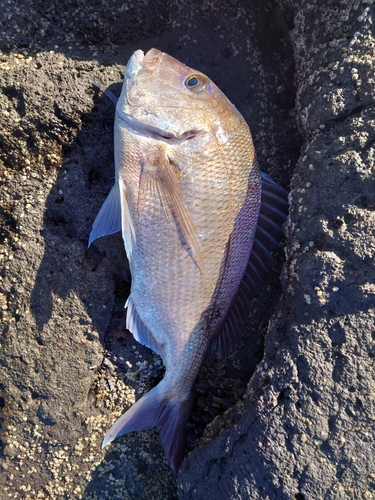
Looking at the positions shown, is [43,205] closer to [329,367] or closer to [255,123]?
[255,123]

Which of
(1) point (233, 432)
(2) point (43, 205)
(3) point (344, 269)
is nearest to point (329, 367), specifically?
(3) point (344, 269)

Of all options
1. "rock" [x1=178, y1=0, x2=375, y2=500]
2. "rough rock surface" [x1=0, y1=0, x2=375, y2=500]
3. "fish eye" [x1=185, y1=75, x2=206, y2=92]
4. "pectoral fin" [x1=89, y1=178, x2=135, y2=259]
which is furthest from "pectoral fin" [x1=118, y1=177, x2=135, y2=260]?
"rock" [x1=178, y1=0, x2=375, y2=500]

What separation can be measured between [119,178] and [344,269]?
1195mm

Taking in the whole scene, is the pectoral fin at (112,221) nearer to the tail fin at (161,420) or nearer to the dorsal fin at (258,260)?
the dorsal fin at (258,260)

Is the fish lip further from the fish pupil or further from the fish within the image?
the fish pupil

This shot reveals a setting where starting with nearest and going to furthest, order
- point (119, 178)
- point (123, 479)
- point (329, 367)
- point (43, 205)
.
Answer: point (329, 367), point (119, 178), point (43, 205), point (123, 479)

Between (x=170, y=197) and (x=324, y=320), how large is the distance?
94cm

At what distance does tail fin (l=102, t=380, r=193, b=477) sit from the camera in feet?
7.32

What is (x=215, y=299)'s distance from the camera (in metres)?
2.18

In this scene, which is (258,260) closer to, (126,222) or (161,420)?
(126,222)

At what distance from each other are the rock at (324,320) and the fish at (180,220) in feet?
0.95

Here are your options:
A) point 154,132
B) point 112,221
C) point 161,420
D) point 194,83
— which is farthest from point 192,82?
point 161,420

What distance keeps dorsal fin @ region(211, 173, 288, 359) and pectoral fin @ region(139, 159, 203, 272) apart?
38cm

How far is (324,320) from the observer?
69.0 inches
